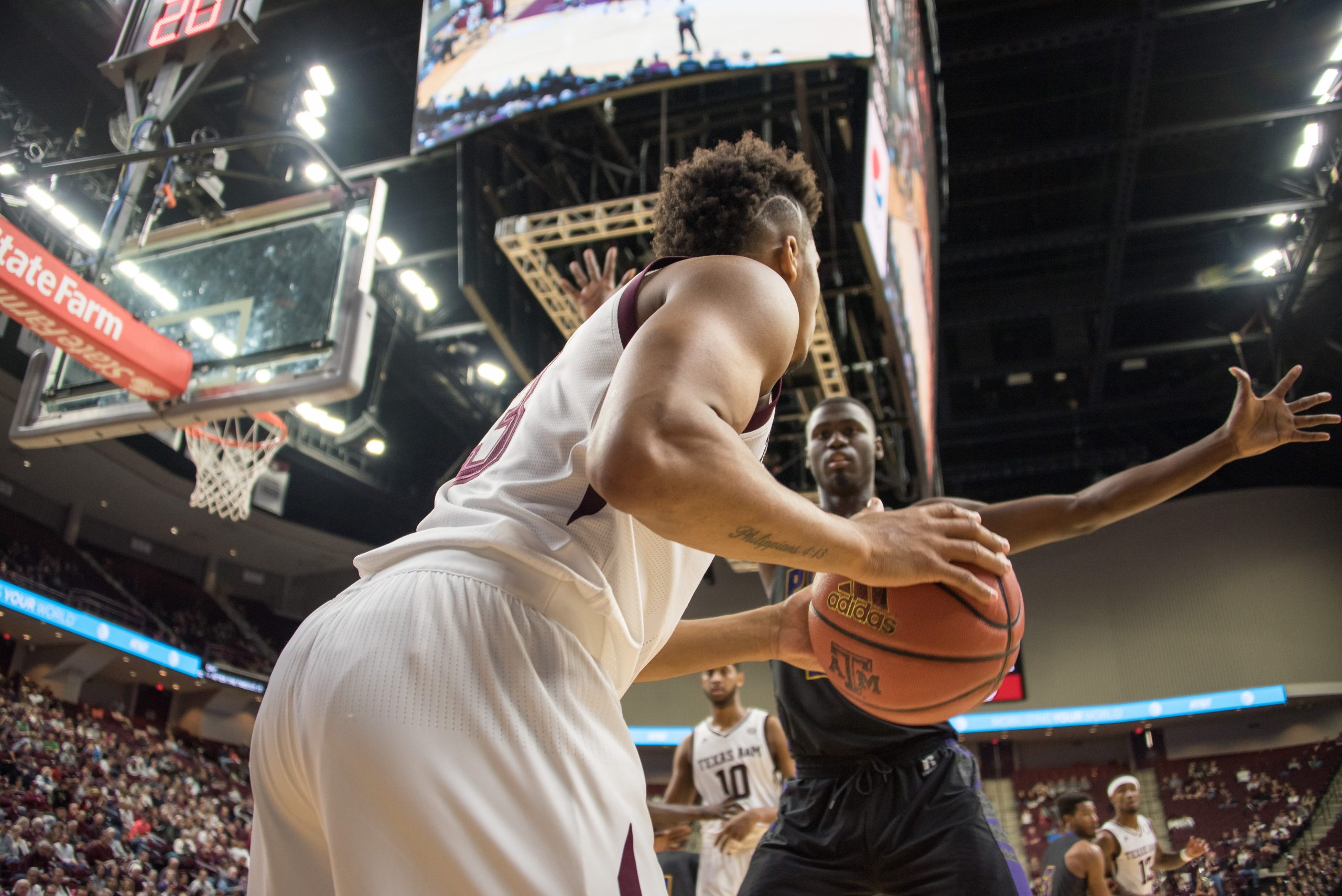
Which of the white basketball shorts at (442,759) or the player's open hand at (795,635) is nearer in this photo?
the white basketball shorts at (442,759)

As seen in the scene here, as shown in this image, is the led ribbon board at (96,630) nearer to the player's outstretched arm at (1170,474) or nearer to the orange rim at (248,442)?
the orange rim at (248,442)

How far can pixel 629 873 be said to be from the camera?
1.16m

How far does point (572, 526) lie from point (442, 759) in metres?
0.37

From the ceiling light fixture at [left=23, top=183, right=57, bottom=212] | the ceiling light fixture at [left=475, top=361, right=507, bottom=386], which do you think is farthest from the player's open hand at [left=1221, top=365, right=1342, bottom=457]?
the ceiling light fixture at [left=475, top=361, right=507, bottom=386]

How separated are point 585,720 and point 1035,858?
20.3m

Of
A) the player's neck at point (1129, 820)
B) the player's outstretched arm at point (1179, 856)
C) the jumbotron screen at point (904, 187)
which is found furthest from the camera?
the player's neck at point (1129, 820)

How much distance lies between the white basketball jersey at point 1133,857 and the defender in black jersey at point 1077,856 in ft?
1.54

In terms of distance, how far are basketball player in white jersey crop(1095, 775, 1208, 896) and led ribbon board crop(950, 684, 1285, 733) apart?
413 inches

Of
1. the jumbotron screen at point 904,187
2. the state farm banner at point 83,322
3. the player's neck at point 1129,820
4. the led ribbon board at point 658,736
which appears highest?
the jumbotron screen at point 904,187

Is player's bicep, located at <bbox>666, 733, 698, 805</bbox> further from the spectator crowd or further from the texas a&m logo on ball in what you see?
the texas a&m logo on ball

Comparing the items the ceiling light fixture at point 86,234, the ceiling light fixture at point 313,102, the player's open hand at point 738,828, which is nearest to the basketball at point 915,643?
the player's open hand at point 738,828

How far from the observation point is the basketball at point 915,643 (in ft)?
5.57

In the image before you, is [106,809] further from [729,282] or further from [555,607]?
[729,282]

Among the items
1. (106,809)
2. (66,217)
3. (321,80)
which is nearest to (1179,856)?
(321,80)
